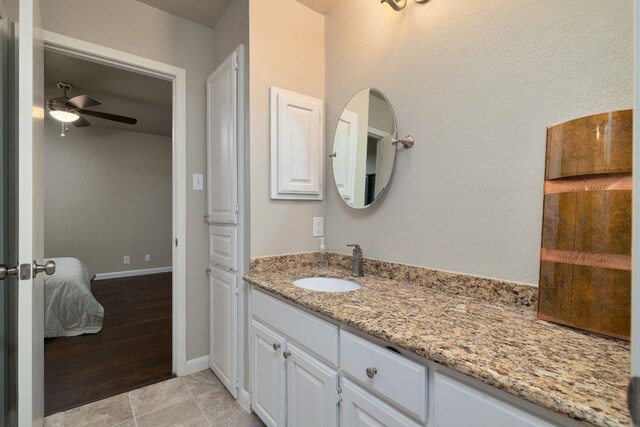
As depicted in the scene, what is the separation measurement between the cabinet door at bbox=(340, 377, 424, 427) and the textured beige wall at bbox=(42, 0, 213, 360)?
1.51 meters

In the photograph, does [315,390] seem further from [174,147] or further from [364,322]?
[174,147]

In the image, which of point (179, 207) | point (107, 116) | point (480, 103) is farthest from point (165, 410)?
point (107, 116)

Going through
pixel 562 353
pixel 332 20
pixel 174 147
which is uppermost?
pixel 332 20

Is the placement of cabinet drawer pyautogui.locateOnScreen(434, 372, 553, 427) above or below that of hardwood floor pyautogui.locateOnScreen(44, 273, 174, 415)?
above

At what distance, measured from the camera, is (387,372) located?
842 millimetres

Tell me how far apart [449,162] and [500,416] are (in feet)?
3.03

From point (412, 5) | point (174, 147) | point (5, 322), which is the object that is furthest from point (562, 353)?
point (174, 147)

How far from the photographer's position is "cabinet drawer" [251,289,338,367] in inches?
41.4

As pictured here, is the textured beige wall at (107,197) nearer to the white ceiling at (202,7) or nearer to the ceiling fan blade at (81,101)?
the ceiling fan blade at (81,101)

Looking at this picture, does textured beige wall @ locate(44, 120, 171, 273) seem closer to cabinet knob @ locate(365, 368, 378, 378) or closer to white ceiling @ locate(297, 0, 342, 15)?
white ceiling @ locate(297, 0, 342, 15)

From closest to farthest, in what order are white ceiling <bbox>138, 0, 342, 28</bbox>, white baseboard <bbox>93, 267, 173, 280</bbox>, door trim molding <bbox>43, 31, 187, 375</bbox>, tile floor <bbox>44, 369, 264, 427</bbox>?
tile floor <bbox>44, 369, 264, 427</bbox>
white ceiling <bbox>138, 0, 342, 28</bbox>
door trim molding <bbox>43, 31, 187, 375</bbox>
white baseboard <bbox>93, 267, 173, 280</bbox>

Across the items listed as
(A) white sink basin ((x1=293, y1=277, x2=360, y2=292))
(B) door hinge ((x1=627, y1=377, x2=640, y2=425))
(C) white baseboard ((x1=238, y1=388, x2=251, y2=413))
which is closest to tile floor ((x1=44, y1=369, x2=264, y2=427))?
(C) white baseboard ((x1=238, y1=388, x2=251, y2=413))

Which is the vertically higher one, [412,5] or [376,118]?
[412,5]

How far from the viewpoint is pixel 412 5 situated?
141 cm
